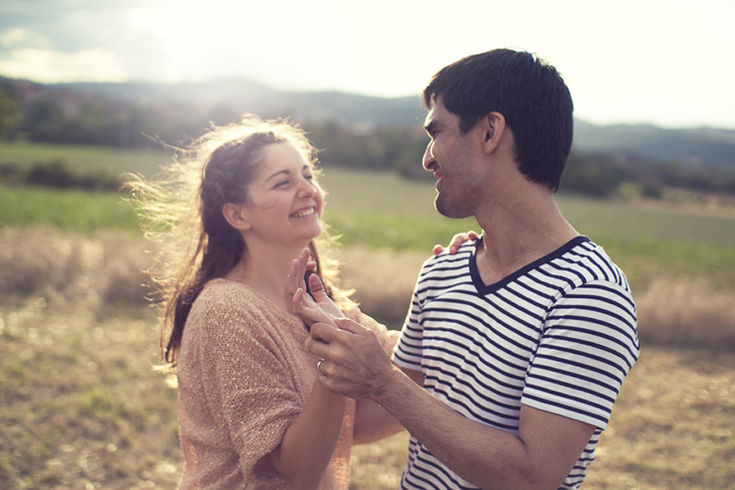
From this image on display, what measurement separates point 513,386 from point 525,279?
14.6 inches

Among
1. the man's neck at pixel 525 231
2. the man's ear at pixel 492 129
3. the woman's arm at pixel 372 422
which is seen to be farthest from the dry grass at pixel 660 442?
the man's ear at pixel 492 129

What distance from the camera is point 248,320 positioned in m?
1.85

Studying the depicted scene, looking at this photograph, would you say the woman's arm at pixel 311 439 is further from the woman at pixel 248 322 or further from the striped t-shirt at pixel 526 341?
the striped t-shirt at pixel 526 341

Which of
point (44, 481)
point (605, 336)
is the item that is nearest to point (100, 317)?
point (44, 481)

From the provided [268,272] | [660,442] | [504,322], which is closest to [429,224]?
[660,442]

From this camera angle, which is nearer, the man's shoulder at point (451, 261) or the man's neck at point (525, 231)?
the man's neck at point (525, 231)

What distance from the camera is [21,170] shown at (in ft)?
116

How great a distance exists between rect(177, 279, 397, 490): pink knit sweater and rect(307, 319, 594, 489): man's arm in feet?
1.15

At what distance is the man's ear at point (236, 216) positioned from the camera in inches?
90.4

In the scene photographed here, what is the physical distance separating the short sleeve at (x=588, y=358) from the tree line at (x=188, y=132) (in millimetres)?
38635

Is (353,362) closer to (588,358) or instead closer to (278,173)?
(588,358)

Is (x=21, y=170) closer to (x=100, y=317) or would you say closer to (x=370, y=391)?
(x=100, y=317)

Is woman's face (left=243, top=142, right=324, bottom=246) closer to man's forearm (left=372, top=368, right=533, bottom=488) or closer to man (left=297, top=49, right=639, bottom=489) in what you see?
man (left=297, top=49, right=639, bottom=489)

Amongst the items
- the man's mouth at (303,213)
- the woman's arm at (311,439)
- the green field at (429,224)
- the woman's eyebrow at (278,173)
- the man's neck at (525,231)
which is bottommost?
→ the green field at (429,224)
